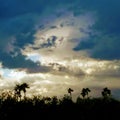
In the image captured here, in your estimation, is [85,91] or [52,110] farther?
[85,91]

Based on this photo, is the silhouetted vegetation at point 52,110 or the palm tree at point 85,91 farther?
the palm tree at point 85,91

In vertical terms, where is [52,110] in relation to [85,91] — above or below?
below

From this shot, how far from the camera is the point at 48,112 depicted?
9944 cm

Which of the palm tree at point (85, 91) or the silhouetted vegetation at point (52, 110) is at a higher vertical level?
the palm tree at point (85, 91)

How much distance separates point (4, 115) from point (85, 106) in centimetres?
2521

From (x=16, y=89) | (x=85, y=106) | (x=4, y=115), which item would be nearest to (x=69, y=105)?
(x=85, y=106)

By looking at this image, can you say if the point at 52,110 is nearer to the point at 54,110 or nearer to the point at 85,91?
the point at 54,110

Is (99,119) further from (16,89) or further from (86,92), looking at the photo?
(86,92)

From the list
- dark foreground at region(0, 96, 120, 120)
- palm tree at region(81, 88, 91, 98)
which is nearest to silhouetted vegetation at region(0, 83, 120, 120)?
dark foreground at region(0, 96, 120, 120)

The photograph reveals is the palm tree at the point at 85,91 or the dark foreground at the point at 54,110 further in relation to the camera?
the palm tree at the point at 85,91

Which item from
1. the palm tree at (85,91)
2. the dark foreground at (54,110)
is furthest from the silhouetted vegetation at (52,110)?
the palm tree at (85,91)

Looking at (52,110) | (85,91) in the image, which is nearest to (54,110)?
(52,110)

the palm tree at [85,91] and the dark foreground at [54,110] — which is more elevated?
the palm tree at [85,91]

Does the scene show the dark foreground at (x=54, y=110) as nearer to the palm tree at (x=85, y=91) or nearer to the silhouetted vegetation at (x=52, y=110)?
the silhouetted vegetation at (x=52, y=110)
